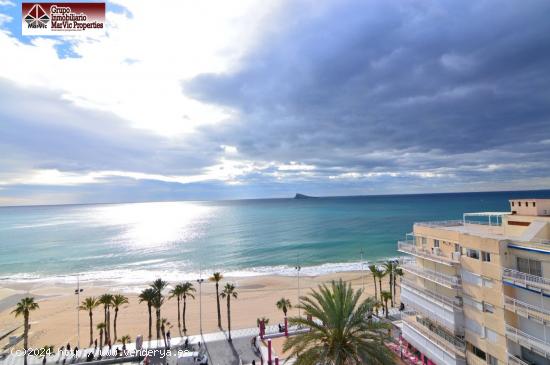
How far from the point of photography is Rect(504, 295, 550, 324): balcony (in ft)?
55.5

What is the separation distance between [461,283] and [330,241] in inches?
3430

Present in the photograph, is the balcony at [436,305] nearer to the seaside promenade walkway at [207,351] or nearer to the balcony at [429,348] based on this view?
the balcony at [429,348]

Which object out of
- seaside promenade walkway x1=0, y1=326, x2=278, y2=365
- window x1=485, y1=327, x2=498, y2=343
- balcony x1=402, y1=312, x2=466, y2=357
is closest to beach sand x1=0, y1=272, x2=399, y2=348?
seaside promenade walkway x1=0, y1=326, x2=278, y2=365

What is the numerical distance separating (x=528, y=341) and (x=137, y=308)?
54.3m

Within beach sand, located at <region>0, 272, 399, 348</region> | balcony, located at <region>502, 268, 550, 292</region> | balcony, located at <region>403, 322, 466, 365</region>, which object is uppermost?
balcony, located at <region>502, 268, 550, 292</region>

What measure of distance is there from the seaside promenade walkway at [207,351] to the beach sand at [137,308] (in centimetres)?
546

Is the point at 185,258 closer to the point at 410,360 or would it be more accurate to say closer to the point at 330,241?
the point at 330,241

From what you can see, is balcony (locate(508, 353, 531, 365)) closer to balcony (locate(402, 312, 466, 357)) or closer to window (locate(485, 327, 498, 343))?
window (locate(485, 327, 498, 343))

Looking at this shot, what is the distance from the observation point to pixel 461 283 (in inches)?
892

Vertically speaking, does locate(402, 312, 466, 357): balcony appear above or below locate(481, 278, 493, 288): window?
below

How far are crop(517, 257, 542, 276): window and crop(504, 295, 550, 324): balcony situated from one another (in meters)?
1.89

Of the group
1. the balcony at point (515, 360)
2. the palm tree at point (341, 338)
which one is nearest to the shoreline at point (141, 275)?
the balcony at point (515, 360)

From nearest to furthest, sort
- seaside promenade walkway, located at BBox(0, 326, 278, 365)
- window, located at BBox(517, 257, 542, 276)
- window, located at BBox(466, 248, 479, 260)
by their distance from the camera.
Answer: window, located at BBox(517, 257, 542, 276), window, located at BBox(466, 248, 479, 260), seaside promenade walkway, located at BBox(0, 326, 278, 365)

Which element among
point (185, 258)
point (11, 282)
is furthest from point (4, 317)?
point (185, 258)
